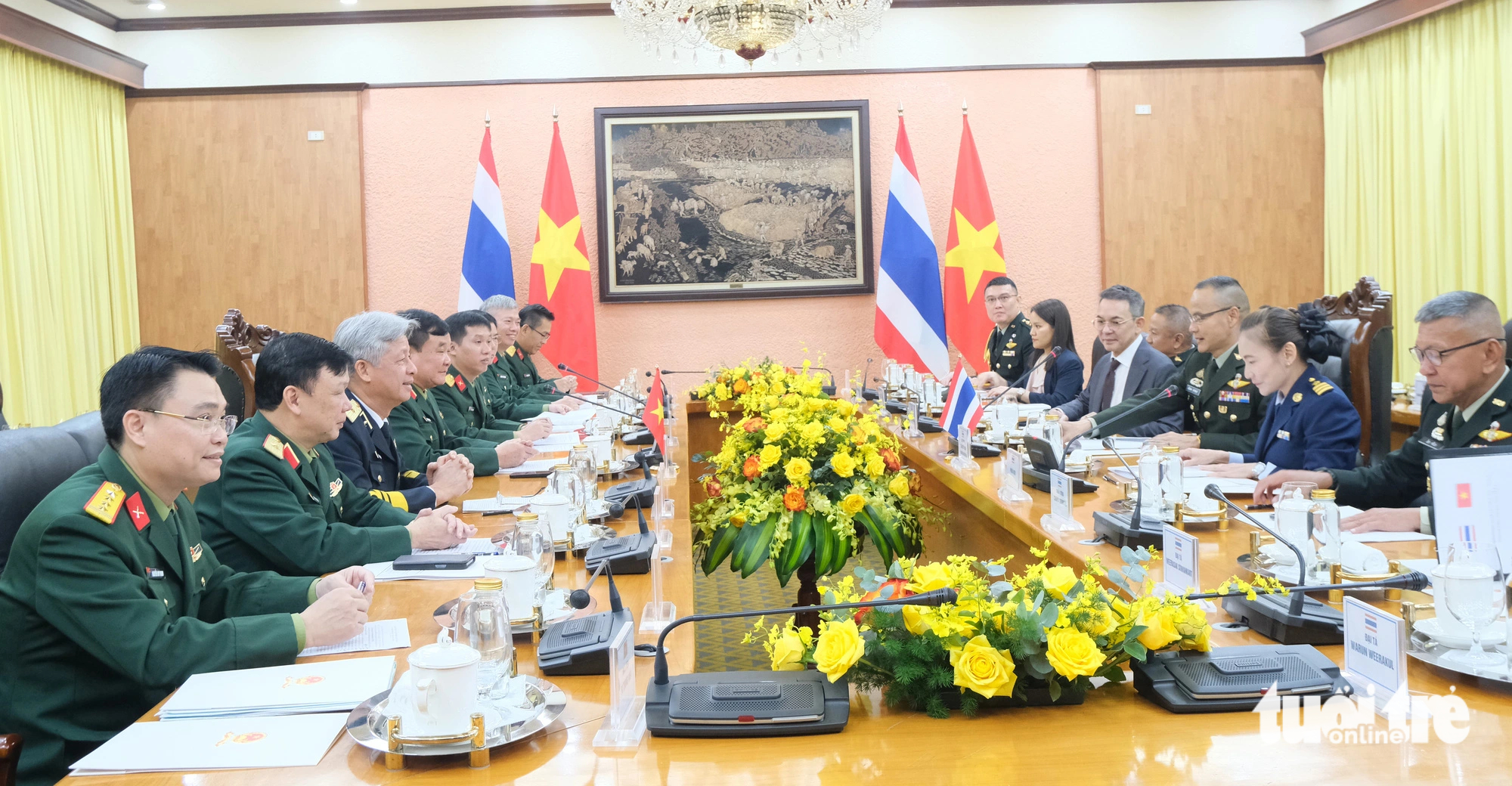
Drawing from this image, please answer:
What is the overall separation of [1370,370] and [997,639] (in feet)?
11.6

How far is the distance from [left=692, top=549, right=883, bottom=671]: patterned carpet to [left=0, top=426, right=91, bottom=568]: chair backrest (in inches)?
63.0

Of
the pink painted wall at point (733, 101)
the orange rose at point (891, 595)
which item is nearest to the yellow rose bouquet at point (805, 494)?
the orange rose at point (891, 595)

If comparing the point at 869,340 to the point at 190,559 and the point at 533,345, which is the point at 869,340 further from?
the point at 190,559

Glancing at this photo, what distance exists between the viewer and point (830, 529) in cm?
299

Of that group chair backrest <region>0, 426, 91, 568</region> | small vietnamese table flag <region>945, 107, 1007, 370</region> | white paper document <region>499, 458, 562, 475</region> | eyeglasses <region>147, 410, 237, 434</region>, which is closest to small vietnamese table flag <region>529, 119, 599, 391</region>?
small vietnamese table flag <region>945, 107, 1007, 370</region>

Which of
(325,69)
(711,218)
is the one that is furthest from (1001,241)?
(325,69)

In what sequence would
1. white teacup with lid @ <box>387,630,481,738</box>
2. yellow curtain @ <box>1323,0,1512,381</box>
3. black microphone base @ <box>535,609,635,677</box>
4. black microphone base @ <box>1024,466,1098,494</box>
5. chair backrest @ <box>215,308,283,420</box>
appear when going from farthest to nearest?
yellow curtain @ <box>1323,0,1512,381</box> → chair backrest @ <box>215,308,283,420</box> → black microphone base @ <box>1024,466,1098,494</box> → black microphone base @ <box>535,609,635,677</box> → white teacup with lid @ <box>387,630,481,738</box>

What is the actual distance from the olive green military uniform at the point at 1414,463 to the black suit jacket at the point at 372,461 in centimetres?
248

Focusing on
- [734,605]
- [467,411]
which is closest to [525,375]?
[467,411]

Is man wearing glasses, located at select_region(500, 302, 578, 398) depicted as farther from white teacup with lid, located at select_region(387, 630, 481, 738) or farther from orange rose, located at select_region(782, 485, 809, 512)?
white teacup with lid, located at select_region(387, 630, 481, 738)

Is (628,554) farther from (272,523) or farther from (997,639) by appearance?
(997,639)

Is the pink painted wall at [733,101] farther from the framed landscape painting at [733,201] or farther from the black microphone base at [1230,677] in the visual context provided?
the black microphone base at [1230,677]

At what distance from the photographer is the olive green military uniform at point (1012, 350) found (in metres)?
6.33

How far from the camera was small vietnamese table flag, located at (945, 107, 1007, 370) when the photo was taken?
23.2ft
